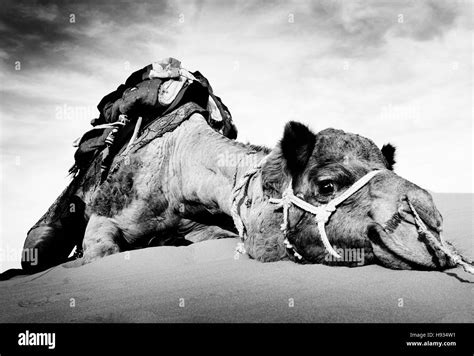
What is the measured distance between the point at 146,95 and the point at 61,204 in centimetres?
198

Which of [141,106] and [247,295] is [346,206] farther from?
[141,106]

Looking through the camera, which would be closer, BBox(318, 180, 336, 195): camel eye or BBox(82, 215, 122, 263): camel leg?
BBox(318, 180, 336, 195): camel eye

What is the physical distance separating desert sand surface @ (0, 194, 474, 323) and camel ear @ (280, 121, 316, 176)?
2.36ft

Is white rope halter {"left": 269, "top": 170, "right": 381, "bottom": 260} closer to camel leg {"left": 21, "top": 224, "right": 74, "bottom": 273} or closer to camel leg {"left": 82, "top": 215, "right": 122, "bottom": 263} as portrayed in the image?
camel leg {"left": 82, "top": 215, "right": 122, "bottom": 263}

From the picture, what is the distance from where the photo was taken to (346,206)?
8.70 ft

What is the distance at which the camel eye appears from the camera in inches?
109

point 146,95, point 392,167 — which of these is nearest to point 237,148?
point 392,167

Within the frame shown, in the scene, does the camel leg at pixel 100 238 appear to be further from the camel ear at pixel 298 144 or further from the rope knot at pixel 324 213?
the rope knot at pixel 324 213

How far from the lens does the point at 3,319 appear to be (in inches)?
94.0

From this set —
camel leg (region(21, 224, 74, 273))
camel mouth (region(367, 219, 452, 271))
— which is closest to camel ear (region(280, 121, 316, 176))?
camel mouth (region(367, 219, 452, 271))

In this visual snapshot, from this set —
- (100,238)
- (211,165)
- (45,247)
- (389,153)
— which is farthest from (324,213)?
(45,247)

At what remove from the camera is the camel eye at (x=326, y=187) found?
2781mm

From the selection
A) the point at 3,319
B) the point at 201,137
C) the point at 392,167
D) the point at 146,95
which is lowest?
the point at 3,319
